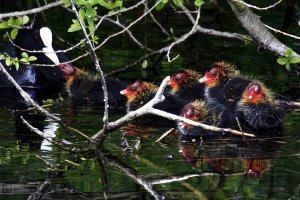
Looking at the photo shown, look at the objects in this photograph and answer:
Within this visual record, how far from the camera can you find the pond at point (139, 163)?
6.10 m

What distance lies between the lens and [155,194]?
6012 mm

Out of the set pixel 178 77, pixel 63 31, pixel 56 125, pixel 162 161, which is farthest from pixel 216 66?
pixel 63 31

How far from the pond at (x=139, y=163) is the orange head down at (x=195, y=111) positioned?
0.64 feet

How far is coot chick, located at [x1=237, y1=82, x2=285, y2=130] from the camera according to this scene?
322 inches

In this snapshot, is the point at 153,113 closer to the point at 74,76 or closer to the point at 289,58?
the point at 289,58

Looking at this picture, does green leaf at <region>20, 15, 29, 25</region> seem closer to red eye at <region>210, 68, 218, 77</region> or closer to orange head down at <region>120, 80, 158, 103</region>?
orange head down at <region>120, 80, 158, 103</region>

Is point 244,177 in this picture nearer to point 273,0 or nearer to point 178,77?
point 178,77

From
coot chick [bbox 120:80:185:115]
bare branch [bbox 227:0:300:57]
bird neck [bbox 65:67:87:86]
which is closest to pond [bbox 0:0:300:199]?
coot chick [bbox 120:80:185:115]

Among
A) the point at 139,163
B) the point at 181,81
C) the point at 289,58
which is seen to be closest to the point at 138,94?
the point at 181,81

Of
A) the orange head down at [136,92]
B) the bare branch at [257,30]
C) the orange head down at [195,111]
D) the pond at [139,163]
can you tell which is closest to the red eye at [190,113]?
the orange head down at [195,111]

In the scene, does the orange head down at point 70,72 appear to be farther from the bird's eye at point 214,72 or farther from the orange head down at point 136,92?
the bird's eye at point 214,72

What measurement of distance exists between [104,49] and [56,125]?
3862 mm

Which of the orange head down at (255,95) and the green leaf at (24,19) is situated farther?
the orange head down at (255,95)

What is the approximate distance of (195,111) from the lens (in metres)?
7.84
